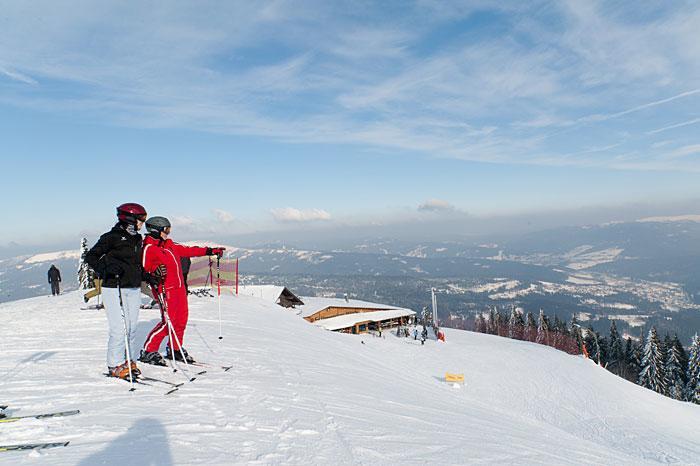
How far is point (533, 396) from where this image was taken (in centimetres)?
1739

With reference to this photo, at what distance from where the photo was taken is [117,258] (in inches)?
215

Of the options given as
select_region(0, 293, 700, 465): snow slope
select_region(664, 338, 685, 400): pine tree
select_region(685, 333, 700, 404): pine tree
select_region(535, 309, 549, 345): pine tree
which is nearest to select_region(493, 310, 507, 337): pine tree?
select_region(535, 309, 549, 345): pine tree

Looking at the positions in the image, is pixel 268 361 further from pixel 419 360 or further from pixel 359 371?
pixel 419 360

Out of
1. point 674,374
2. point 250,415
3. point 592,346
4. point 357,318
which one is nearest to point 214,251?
point 250,415

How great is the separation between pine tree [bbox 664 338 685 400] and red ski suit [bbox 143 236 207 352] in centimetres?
6652

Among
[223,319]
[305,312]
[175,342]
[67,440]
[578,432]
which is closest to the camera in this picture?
[67,440]

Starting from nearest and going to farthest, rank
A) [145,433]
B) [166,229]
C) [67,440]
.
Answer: [67,440] → [145,433] → [166,229]

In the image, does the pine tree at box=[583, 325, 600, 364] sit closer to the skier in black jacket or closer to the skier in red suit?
the skier in red suit

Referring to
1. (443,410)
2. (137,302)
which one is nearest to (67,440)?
(137,302)

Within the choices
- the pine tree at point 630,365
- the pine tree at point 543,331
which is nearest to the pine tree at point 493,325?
the pine tree at point 543,331

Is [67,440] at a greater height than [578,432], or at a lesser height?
greater

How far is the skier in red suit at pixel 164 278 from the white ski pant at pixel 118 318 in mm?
446

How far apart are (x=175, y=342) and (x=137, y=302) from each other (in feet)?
4.51

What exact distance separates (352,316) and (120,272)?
40161 millimetres
